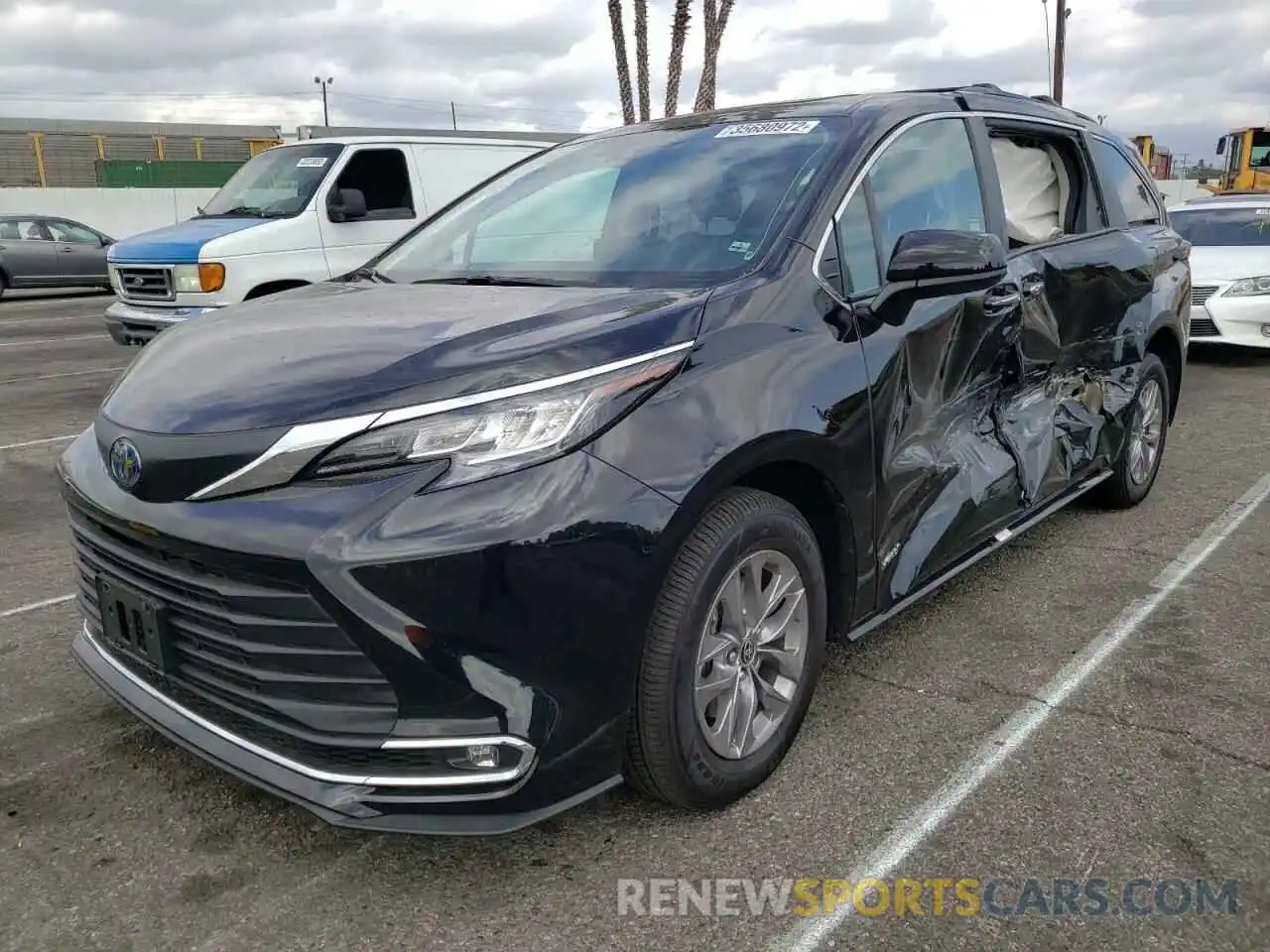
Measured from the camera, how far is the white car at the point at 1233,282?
9742 millimetres

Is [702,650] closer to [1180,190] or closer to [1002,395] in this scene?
[1002,395]

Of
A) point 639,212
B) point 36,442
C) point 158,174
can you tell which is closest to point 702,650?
point 639,212

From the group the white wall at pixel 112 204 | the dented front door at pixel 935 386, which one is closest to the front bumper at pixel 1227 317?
the dented front door at pixel 935 386

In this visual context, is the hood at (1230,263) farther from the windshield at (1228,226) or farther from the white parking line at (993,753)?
the white parking line at (993,753)

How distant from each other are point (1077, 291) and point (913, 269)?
157 cm

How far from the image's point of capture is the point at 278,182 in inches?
380

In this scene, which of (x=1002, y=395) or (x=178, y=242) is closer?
(x=1002, y=395)

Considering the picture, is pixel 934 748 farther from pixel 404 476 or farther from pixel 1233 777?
pixel 404 476

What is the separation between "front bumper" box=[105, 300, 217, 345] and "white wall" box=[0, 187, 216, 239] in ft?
59.6

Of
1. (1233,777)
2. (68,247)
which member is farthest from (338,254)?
(68,247)

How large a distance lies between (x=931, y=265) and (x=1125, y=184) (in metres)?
2.67

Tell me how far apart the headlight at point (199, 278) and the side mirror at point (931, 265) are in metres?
7.00

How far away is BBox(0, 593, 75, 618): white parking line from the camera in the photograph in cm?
411

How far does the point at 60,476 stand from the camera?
110 inches
